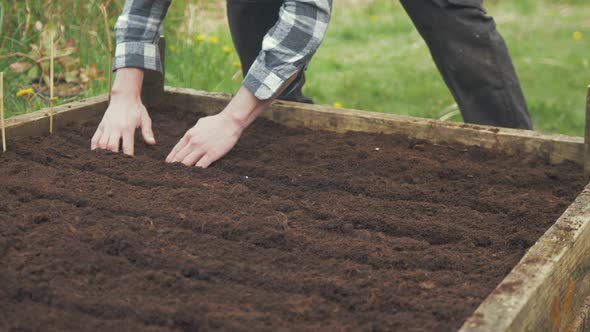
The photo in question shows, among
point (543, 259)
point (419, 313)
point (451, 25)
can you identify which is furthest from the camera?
point (451, 25)

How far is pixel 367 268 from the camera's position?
69.0 inches

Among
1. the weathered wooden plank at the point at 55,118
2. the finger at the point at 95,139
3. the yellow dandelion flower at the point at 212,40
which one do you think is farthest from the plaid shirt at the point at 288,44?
the yellow dandelion flower at the point at 212,40

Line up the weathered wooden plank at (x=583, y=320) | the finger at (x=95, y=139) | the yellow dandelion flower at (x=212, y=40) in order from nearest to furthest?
the weathered wooden plank at (x=583, y=320) → the finger at (x=95, y=139) → the yellow dandelion flower at (x=212, y=40)

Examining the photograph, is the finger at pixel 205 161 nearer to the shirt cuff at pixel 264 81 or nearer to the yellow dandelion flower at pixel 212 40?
the shirt cuff at pixel 264 81

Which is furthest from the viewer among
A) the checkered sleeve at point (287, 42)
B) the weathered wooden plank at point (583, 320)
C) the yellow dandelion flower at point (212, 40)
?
the yellow dandelion flower at point (212, 40)

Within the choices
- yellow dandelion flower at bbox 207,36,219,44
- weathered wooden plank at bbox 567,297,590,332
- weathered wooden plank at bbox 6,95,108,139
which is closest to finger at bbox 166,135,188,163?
weathered wooden plank at bbox 6,95,108,139

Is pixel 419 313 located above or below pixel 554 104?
above

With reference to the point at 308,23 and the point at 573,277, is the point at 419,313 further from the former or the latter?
the point at 308,23

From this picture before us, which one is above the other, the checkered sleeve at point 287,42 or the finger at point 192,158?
the checkered sleeve at point 287,42

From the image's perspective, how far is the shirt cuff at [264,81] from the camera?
2.37 metres

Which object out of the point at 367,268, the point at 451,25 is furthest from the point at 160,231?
the point at 451,25

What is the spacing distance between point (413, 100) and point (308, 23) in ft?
7.88

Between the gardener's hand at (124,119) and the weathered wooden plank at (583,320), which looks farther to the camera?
the gardener's hand at (124,119)

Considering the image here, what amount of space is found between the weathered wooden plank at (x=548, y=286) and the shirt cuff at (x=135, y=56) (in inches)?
59.0
